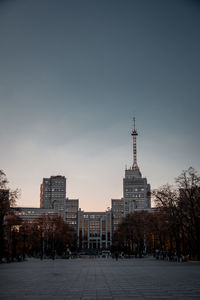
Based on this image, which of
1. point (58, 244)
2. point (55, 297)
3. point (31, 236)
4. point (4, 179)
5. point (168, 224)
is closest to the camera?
point (55, 297)

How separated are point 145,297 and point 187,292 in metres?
2.59

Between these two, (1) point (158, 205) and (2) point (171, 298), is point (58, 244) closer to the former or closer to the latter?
(1) point (158, 205)

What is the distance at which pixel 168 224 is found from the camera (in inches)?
2452

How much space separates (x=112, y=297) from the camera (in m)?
14.7

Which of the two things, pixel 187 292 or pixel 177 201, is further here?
pixel 177 201

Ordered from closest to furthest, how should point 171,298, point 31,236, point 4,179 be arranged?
1. point 171,298
2. point 4,179
3. point 31,236

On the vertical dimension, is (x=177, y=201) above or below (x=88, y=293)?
above

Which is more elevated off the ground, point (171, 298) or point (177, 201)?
point (177, 201)

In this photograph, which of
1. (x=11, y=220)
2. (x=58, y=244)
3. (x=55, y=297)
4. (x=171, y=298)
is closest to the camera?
(x=171, y=298)

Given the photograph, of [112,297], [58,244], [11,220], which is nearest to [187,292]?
→ [112,297]

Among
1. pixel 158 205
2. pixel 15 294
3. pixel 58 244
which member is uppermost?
pixel 158 205

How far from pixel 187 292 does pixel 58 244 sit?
355ft

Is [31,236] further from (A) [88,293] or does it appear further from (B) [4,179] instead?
(A) [88,293]

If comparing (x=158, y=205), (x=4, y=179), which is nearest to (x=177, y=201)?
(x=158, y=205)
